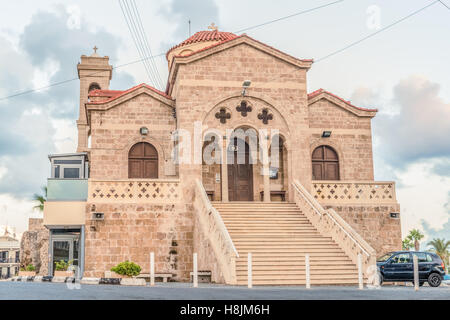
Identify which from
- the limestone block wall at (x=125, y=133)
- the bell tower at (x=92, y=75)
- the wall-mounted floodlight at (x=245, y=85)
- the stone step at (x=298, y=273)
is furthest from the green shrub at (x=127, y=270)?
the bell tower at (x=92, y=75)

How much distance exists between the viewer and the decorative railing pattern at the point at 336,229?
706 inches

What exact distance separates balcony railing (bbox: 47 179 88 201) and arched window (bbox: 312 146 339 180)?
33.6 ft

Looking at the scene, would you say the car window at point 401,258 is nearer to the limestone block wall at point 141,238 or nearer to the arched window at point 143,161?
the limestone block wall at point 141,238

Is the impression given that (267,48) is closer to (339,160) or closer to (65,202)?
(339,160)

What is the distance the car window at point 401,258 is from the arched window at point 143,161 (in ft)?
34.6

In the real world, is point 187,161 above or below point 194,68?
below

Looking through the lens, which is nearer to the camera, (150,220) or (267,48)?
(150,220)

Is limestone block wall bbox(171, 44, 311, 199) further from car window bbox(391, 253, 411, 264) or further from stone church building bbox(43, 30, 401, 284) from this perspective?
car window bbox(391, 253, 411, 264)

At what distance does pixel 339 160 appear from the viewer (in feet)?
84.4

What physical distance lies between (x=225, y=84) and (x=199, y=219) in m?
6.35

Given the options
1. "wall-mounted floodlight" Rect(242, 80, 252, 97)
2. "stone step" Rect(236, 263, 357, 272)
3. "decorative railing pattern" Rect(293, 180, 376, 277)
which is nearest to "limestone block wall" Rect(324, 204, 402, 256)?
"decorative railing pattern" Rect(293, 180, 376, 277)
